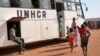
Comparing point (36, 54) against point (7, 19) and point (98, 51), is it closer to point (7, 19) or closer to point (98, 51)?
point (7, 19)

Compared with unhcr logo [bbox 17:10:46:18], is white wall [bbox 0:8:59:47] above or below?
below

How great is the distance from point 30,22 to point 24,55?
75.7 inches

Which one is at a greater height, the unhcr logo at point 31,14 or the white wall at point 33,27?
the unhcr logo at point 31,14

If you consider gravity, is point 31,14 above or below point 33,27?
above

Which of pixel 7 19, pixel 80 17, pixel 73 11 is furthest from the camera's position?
pixel 80 17

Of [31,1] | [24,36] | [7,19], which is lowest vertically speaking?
[24,36]

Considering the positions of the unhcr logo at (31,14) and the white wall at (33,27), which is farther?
the unhcr logo at (31,14)

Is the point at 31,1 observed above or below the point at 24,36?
above

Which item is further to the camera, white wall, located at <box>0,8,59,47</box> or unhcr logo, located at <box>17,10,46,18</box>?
unhcr logo, located at <box>17,10,46,18</box>

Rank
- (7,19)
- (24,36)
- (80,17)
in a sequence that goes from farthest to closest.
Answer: (80,17) < (24,36) < (7,19)

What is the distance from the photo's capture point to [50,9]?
1443cm

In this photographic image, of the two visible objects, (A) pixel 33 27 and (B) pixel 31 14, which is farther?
(A) pixel 33 27

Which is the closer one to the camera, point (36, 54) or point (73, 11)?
point (36, 54)

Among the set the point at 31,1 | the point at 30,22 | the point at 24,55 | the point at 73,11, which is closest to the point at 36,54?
the point at 24,55
